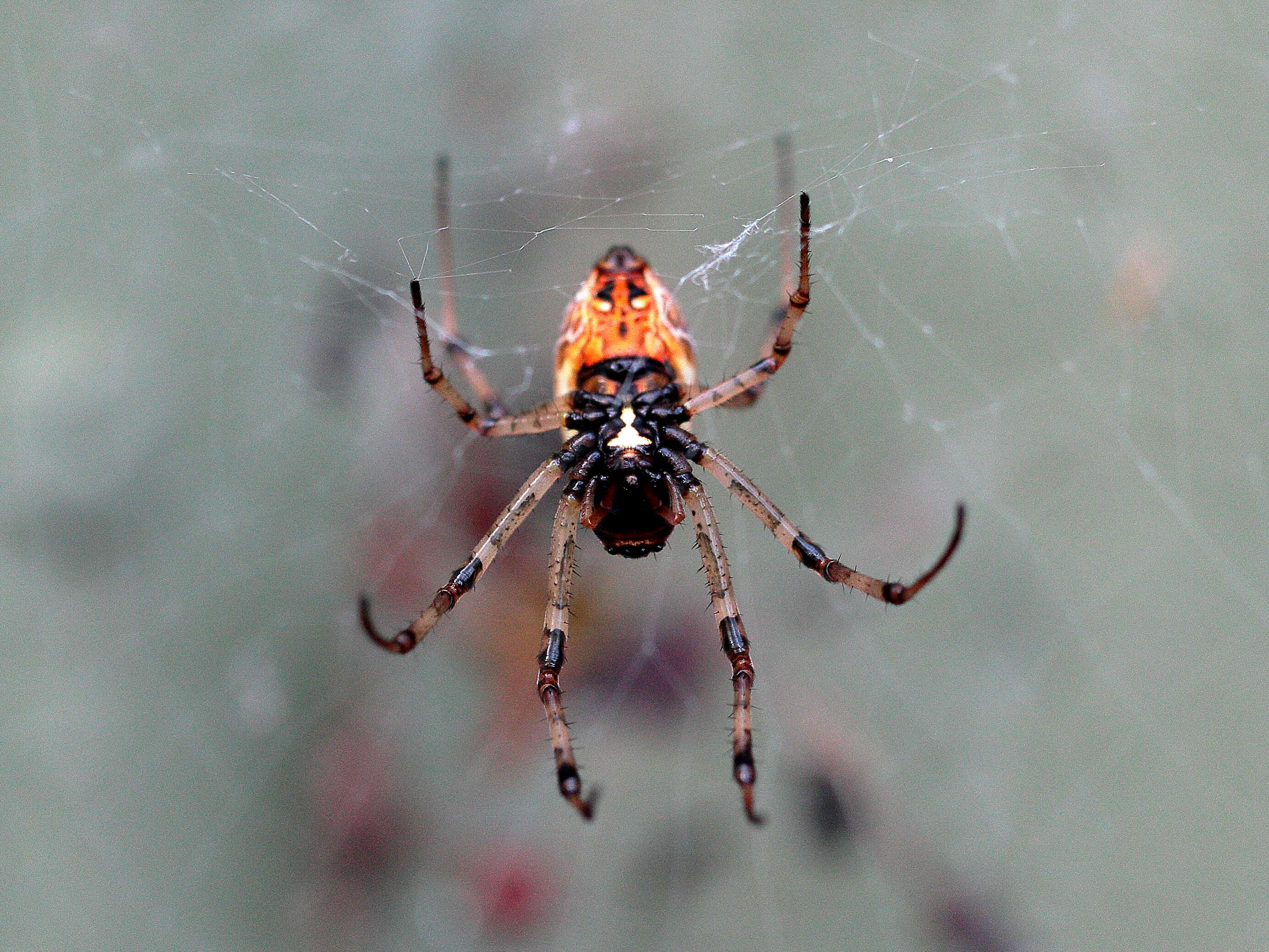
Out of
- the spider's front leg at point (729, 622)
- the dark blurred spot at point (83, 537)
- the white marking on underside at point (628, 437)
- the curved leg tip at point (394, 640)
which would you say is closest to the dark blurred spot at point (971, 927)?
the spider's front leg at point (729, 622)

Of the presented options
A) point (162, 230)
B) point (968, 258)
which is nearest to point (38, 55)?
point (162, 230)

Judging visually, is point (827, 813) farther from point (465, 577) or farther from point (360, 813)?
point (465, 577)

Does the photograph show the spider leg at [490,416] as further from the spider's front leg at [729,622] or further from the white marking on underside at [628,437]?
the spider's front leg at [729,622]

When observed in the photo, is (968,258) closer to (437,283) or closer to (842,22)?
(842,22)

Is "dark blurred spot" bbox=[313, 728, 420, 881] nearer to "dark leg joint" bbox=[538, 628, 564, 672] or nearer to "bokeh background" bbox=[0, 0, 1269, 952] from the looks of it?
"bokeh background" bbox=[0, 0, 1269, 952]

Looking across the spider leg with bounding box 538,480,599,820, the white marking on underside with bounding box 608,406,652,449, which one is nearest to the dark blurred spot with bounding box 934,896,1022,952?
the spider leg with bounding box 538,480,599,820

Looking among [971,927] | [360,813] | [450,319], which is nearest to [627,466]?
[450,319]
